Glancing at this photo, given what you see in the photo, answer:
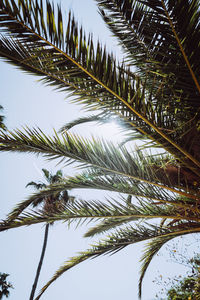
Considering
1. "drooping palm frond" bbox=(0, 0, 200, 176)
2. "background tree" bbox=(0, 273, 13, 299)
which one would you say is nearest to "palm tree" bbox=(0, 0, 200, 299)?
"drooping palm frond" bbox=(0, 0, 200, 176)

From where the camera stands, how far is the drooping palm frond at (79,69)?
82.1 inches

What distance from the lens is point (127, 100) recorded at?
251 centimetres

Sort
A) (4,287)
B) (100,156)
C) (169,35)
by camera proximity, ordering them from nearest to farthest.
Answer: (169,35) → (100,156) → (4,287)

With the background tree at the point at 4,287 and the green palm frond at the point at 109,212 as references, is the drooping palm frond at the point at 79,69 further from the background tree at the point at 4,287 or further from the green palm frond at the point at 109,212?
the background tree at the point at 4,287

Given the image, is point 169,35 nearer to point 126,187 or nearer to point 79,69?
point 79,69

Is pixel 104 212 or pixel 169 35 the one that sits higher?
pixel 169 35

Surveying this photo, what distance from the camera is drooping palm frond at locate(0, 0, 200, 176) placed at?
209 centimetres

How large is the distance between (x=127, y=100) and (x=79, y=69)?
650 mm

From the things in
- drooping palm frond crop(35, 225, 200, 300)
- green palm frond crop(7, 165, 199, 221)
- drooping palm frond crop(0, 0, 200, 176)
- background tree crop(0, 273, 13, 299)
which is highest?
drooping palm frond crop(0, 0, 200, 176)

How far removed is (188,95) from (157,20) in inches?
34.5

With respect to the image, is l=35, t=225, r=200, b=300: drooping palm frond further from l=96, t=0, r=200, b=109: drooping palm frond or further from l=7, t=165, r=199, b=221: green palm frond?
l=96, t=0, r=200, b=109: drooping palm frond

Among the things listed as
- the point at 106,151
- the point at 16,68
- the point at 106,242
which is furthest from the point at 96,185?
the point at 16,68

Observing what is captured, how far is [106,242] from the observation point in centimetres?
363

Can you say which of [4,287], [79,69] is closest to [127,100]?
[79,69]
